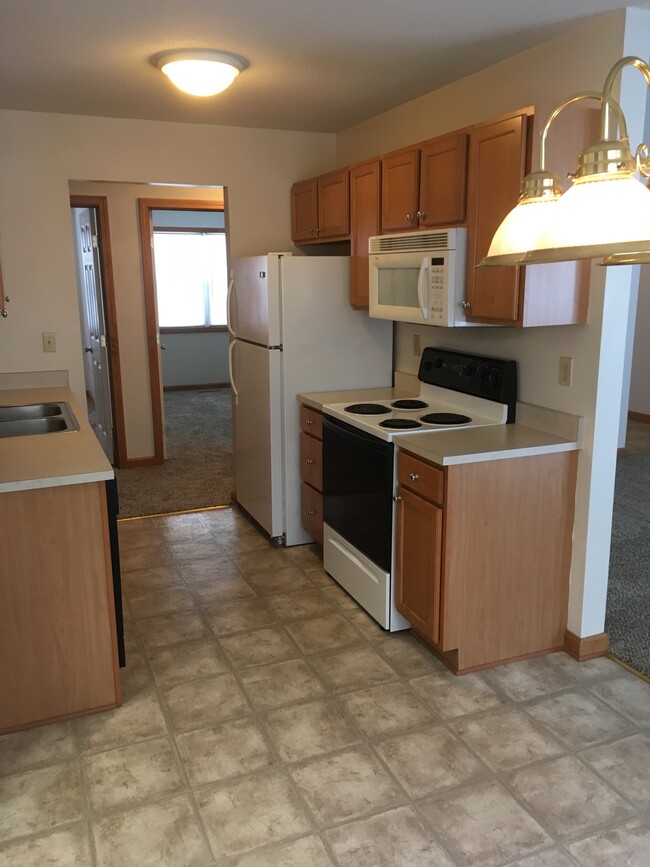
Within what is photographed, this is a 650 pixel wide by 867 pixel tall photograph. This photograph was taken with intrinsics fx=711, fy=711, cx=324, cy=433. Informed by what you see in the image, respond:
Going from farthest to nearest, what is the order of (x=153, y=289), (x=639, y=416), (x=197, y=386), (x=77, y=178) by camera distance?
(x=197, y=386) → (x=639, y=416) → (x=153, y=289) → (x=77, y=178)

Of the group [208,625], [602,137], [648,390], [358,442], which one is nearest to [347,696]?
[208,625]

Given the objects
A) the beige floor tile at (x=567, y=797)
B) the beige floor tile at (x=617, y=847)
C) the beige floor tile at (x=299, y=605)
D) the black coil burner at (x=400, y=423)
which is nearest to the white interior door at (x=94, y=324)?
the beige floor tile at (x=299, y=605)

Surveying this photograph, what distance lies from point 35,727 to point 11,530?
71 cm

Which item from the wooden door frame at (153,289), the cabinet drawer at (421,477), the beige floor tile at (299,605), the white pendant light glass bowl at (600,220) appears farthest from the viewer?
the wooden door frame at (153,289)

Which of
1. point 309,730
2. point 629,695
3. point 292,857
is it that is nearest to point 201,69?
point 309,730

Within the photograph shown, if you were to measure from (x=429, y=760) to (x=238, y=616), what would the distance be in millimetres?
1216

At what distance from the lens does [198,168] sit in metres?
4.18

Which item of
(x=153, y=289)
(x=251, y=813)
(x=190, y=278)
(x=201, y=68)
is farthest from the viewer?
(x=190, y=278)

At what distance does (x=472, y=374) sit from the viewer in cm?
318

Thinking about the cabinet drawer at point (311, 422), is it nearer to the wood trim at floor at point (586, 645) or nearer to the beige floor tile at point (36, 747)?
the wood trim at floor at point (586, 645)

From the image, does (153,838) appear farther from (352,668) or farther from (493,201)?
(493,201)

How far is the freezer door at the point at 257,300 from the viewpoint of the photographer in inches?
144

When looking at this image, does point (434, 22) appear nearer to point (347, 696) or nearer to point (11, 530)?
point (11, 530)

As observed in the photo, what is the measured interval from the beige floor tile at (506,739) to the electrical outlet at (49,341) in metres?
2.94
